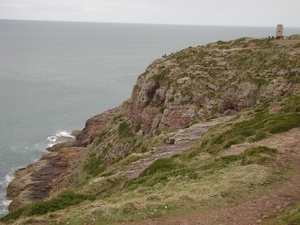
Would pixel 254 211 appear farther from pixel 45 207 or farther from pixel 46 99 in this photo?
pixel 46 99

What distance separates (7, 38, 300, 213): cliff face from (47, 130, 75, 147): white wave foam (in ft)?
64.7

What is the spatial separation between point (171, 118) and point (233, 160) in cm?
2479

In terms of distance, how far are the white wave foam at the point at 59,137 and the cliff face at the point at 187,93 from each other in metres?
19.7

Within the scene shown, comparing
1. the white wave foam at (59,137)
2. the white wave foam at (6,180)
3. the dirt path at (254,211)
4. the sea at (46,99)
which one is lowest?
the white wave foam at (6,180)

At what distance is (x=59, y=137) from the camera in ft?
272

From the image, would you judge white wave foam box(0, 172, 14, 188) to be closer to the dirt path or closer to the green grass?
the green grass

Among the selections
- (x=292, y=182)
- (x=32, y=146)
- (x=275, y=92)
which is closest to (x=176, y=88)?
(x=275, y=92)

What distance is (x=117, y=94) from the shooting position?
118500 mm

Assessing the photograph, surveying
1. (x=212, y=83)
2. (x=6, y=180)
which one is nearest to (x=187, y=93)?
(x=212, y=83)

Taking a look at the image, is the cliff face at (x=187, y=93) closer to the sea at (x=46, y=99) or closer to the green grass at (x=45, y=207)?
the sea at (x=46, y=99)

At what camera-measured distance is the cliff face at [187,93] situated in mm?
42312

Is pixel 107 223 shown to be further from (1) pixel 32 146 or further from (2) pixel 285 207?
(1) pixel 32 146

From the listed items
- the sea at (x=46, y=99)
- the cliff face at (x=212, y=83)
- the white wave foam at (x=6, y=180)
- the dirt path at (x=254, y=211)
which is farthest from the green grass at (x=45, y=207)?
the white wave foam at (x=6, y=180)

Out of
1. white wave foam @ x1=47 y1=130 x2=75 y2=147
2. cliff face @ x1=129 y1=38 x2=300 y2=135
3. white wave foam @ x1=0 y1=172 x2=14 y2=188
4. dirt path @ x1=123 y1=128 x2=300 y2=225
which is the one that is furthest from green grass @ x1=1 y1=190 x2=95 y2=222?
white wave foam @ x1=47 y1=130 x2=75 y2=147
